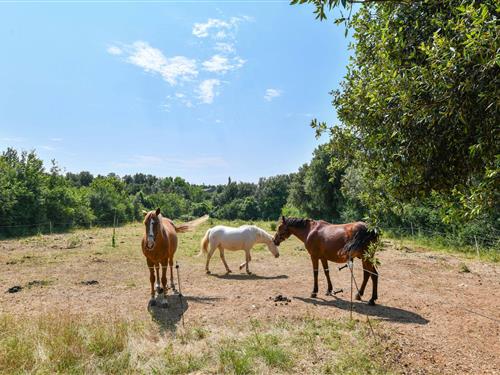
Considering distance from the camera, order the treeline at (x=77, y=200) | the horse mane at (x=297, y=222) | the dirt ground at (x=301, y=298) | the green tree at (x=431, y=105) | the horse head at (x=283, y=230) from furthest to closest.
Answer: the treeline at (x=77, y=200)
the horse head at (x=283, y=230)
the horse mane at (x=297, y=222)
the dirt ground at (x=301, y=298)
the green tree at (x=431, y=105)

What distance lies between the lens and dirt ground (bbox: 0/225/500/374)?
4883mm

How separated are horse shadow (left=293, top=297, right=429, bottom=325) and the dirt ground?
2 cm

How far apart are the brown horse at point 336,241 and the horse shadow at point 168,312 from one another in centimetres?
328

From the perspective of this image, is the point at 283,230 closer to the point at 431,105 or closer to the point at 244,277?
the point at 244,277

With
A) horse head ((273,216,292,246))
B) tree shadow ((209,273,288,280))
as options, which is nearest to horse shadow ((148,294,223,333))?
tree shadow ((209,273,288,280))

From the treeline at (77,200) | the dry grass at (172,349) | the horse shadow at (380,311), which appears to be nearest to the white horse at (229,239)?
the horse shadow at (380,311)

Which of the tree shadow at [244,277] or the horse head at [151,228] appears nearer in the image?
the horse head at [151,228]

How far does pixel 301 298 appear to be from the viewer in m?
7.50

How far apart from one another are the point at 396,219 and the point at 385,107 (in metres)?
20.3

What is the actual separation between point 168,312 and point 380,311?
4.55m

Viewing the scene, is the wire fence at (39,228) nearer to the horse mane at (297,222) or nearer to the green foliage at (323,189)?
the horse mane at (297,222)

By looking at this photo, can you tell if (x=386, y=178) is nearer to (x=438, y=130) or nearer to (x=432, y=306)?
(x=438, y=130)

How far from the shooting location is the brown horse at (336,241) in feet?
→ 23.0

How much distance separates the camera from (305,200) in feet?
110
